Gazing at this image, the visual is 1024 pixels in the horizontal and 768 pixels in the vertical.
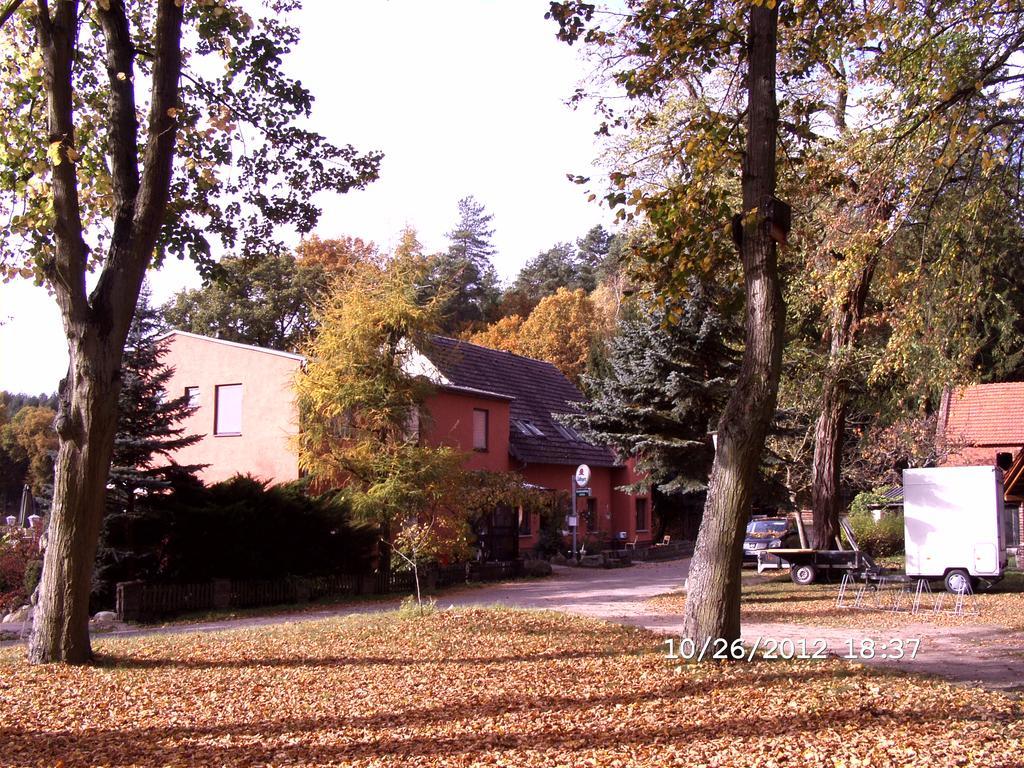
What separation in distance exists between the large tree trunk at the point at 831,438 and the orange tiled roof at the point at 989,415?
14645 millimetres

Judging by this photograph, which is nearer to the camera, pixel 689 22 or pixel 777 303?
pixel 777 303

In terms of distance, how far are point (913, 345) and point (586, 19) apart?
7956 mm

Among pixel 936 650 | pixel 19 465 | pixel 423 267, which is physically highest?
pixel 423 267

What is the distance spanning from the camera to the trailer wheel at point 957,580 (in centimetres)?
2033

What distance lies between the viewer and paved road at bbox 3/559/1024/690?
1117 cm

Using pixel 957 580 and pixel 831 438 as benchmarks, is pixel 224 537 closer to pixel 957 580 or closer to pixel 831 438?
pixel 831 438

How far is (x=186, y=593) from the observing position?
707 inches

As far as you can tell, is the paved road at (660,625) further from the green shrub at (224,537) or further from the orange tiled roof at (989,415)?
the orange tiled roof at (989,415)

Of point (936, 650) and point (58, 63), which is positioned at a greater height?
point (58, 63)

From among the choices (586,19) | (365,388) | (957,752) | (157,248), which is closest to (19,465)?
(365,388)

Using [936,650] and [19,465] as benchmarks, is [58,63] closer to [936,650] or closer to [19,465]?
[936,650]

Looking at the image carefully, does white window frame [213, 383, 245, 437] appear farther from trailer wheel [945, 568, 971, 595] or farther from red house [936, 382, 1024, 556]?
red house [936, 382, 1024, 556]

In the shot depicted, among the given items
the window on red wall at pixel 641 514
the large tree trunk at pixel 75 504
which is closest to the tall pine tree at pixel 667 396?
the window on red wall at pixel 641 514

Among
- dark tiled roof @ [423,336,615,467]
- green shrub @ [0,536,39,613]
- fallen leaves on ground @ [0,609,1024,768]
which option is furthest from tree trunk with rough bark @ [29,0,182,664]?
dark tiled roof @ [423,336,615,467]
